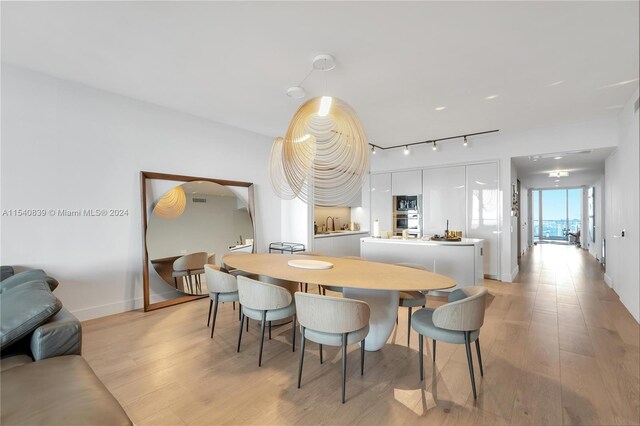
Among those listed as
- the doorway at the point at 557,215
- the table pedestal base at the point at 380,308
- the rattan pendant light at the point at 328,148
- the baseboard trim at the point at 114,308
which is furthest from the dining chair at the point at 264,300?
the doorway at the point at 557,215

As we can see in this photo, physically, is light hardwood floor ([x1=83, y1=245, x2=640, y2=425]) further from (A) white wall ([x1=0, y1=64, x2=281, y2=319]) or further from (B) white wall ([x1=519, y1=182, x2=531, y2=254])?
(B) white wall ([x1=519, y1=182, x2=531, y2=254])

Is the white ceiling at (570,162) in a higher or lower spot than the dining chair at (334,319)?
higher

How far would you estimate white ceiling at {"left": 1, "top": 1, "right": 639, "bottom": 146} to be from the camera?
216 cm

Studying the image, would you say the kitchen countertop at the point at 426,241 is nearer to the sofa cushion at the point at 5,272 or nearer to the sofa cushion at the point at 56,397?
the sofa cushion at the point at 56,397

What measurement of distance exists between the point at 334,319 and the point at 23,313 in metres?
1.77

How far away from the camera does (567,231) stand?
12641mm

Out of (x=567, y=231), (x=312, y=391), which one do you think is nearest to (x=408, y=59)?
(x=312, y=391)

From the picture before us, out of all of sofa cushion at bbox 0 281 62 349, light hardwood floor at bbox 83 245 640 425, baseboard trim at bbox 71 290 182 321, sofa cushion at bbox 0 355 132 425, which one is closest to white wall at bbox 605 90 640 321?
light hardwood floor at bbox 83 245 640 425

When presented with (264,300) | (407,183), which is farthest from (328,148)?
(407,183)

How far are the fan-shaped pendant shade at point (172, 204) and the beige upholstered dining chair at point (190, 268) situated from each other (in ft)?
2.09

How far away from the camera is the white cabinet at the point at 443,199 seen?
19.2 ft

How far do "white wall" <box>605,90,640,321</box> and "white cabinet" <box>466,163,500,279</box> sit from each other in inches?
61.3

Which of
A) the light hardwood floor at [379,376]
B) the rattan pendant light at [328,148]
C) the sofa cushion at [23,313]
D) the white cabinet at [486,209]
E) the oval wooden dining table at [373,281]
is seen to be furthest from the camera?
the white cabinet at [486,209]

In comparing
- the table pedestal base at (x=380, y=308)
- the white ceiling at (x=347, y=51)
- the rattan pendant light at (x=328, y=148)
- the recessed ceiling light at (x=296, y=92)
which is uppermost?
the white ceiling at (x=347, y=51)
